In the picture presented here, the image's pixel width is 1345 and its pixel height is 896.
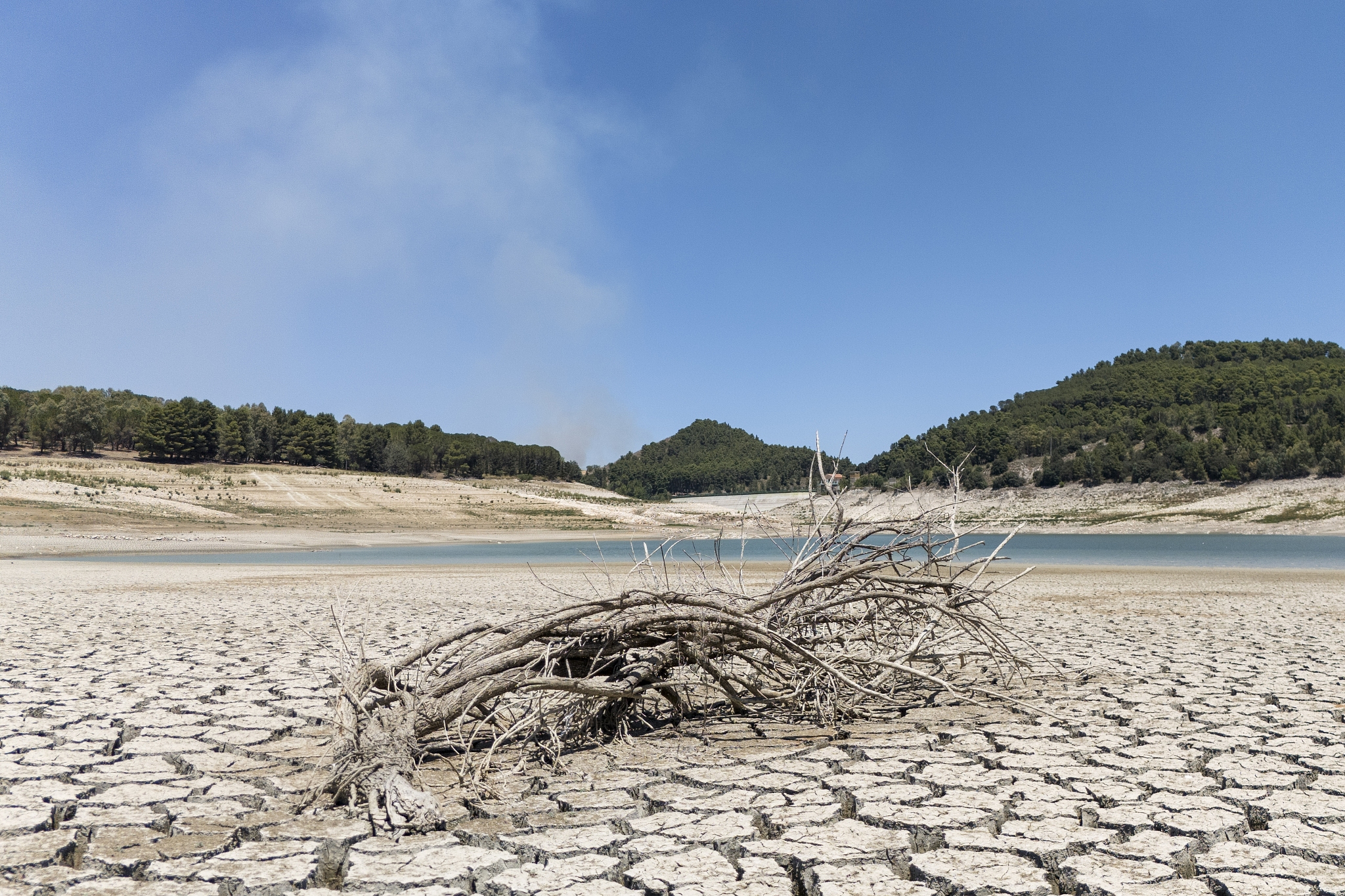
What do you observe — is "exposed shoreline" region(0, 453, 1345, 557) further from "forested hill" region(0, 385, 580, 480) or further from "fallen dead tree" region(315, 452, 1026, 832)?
"fallen dead tree" region(315, 452, 1026, 832)

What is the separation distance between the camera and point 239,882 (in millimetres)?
2537

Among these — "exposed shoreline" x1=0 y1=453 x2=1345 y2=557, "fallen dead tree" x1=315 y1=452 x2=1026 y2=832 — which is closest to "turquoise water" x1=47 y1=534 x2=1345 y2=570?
"exposed shoreline" x1=0 y1=453 x2=1345 y2=557

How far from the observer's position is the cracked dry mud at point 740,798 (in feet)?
8.48

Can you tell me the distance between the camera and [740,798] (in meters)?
3.37

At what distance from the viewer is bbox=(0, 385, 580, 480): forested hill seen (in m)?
64.6

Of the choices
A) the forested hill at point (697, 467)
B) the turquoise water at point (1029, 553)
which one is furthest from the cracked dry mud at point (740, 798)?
the forested hill at point (697, 467)

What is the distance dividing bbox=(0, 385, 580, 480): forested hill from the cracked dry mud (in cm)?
6950

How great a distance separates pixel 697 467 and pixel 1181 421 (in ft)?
197

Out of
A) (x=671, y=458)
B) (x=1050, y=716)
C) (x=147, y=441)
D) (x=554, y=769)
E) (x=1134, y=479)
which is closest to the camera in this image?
(x=554, y=769)

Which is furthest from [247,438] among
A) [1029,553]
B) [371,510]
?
[1029,553]

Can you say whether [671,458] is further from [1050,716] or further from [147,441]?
[1050,716]

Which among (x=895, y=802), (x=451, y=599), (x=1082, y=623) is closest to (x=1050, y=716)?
(x=895, y=802)

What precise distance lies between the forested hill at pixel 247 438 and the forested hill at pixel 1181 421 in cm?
4522

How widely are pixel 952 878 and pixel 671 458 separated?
135481mm
